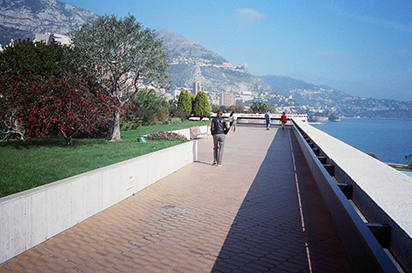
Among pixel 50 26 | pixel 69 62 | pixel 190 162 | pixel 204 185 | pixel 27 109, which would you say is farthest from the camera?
pixel 50 26

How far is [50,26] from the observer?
14388cm

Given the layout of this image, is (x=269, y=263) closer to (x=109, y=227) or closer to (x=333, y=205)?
(x=333, y=205)

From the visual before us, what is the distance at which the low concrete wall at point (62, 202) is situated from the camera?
4578 millimetres

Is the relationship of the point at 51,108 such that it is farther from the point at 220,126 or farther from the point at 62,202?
the point at 62,202

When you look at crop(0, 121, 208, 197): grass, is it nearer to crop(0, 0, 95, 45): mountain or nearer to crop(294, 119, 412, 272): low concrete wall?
crop(294, 119, 412, 272): low concrete wall

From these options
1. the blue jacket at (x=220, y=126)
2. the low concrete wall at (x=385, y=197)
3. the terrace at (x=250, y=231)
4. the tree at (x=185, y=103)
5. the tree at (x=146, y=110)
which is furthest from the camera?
the tree at (x=185, y=103)

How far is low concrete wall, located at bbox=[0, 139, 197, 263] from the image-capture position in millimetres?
4578

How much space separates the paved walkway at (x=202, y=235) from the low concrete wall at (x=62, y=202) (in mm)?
148

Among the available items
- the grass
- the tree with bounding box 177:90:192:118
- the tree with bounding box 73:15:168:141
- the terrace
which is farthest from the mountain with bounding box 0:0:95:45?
the terrace

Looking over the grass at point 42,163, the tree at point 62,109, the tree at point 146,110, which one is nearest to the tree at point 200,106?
the tree at point 146,110

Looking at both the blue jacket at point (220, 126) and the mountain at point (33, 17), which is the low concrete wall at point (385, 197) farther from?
the mountain at point (33, 17)

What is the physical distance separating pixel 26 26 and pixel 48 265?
149m

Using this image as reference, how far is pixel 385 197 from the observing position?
15.1 ft

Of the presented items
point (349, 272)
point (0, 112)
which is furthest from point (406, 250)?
point (0, 112)
